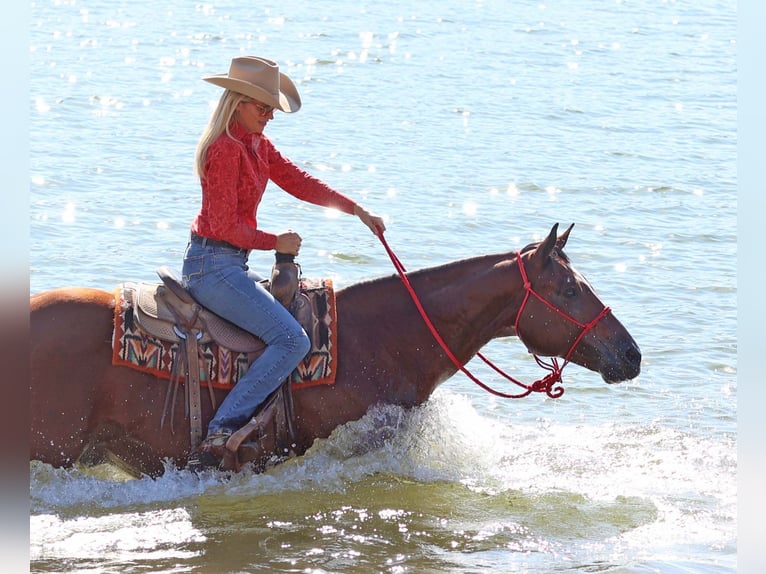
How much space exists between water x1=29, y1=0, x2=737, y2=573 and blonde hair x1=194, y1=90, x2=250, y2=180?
1527 mm

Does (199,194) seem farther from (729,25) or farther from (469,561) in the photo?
(729,25)

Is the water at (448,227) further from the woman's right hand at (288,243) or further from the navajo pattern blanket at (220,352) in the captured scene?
the woman's right hand at (288,243)

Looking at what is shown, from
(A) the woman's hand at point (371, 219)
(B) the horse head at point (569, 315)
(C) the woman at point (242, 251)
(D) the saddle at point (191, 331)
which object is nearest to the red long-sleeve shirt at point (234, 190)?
(C) the woman at point (242, 251)

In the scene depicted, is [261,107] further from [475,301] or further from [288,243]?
[475,301]

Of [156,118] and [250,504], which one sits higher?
[156,118]

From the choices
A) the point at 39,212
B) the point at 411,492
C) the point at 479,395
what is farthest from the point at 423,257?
the point at 411,492

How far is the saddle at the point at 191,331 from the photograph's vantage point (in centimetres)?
520

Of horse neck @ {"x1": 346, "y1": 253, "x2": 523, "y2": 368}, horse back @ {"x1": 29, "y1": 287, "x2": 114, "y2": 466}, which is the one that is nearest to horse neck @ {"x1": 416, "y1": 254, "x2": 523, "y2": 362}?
horse neck @ {"x1": 346, "y1": 253, "x2": 523, "y2": 368}

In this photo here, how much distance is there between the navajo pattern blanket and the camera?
5.18 meters

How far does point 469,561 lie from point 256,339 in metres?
1.46

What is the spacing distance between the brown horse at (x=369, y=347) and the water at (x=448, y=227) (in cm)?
17

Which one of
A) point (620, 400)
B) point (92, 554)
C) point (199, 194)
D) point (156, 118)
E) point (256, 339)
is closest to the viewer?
point (92, 554)

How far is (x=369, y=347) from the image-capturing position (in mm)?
5617

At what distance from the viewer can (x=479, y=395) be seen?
8500 millimetres
